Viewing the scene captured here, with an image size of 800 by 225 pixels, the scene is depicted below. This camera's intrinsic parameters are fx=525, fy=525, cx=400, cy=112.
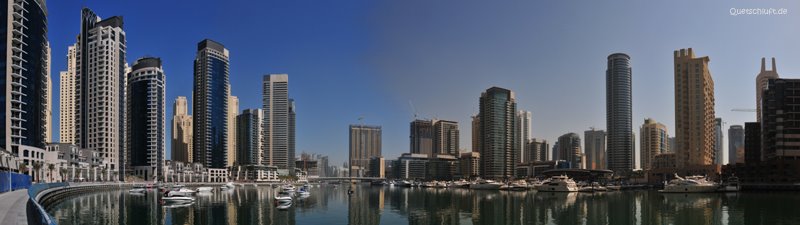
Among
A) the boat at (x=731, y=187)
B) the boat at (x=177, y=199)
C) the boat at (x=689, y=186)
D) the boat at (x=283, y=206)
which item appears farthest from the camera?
the boat at (x=731, y=187)

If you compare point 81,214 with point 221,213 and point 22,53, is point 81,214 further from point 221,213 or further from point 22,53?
point 22,53

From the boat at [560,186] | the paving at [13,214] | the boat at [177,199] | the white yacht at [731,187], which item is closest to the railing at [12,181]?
the boat at [177,199]

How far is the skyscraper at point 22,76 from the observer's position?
13488 centimetres

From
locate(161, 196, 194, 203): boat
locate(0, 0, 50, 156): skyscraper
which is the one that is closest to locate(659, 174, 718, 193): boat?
locate(161, 196, 194, 203): boat

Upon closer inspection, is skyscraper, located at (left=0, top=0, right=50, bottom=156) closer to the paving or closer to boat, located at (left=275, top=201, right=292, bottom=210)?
boat, located at (left=275, top=201, right=292, bottom=210)

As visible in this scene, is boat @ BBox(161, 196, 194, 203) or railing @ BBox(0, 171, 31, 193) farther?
boat @ BBox(161, 196, 194, 203)

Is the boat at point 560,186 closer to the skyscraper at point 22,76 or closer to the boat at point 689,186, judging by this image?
the boat at point 689,186

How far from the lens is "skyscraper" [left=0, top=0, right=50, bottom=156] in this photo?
13488 cm

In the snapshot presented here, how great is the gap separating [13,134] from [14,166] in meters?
28.6

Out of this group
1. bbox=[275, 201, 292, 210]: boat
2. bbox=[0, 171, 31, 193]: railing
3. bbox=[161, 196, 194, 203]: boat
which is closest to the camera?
bbox=[0, 171, 31, 193]: railing

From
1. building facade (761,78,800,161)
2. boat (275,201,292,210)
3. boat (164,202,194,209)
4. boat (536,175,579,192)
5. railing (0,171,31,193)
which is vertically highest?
building facade (761,78,800,161)

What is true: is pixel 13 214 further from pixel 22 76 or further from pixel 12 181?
pixel 22 76

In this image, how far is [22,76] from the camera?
142375 mm

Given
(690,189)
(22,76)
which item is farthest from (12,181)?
(690,189)
